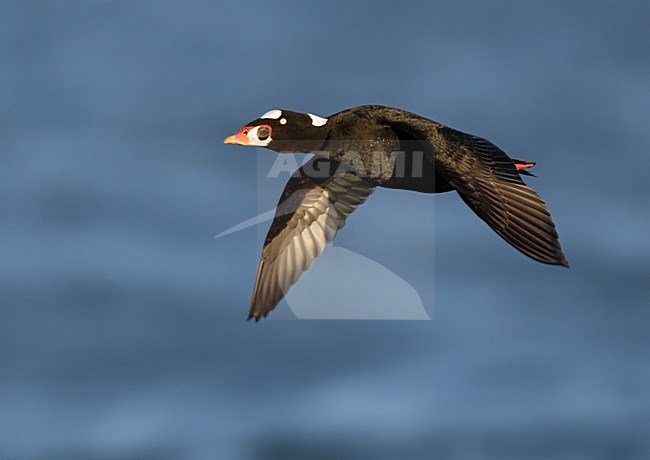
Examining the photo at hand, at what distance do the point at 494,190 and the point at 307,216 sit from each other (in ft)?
11.0

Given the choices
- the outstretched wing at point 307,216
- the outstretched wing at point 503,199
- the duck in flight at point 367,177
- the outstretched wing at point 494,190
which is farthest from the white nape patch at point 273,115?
the outstretched wing at point 503,199

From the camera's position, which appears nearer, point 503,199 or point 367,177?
point 503,199

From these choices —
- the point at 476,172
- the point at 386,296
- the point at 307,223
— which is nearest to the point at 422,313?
the point at 386,296

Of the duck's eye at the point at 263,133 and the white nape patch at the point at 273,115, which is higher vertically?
the white nape patch at the point at 273,115

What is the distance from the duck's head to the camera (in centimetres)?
1473

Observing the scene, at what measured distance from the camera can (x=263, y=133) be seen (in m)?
14.9

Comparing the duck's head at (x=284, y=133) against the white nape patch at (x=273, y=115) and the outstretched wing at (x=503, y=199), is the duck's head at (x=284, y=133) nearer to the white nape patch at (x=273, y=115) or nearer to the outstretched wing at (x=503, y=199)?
the white nape patch at (x=273, y=115)

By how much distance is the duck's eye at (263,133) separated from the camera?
1484 cm

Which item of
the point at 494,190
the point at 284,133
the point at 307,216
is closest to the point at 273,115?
the point at 284,133

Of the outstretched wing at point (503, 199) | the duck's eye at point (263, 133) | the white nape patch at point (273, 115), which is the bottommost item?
the outstretched wing at point (503, 199)

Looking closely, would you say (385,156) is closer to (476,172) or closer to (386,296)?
(476,172)

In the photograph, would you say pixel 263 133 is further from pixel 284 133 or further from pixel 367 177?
pixel 367 177

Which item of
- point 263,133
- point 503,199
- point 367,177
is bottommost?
point 503,199

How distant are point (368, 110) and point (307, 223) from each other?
5.89 ft
